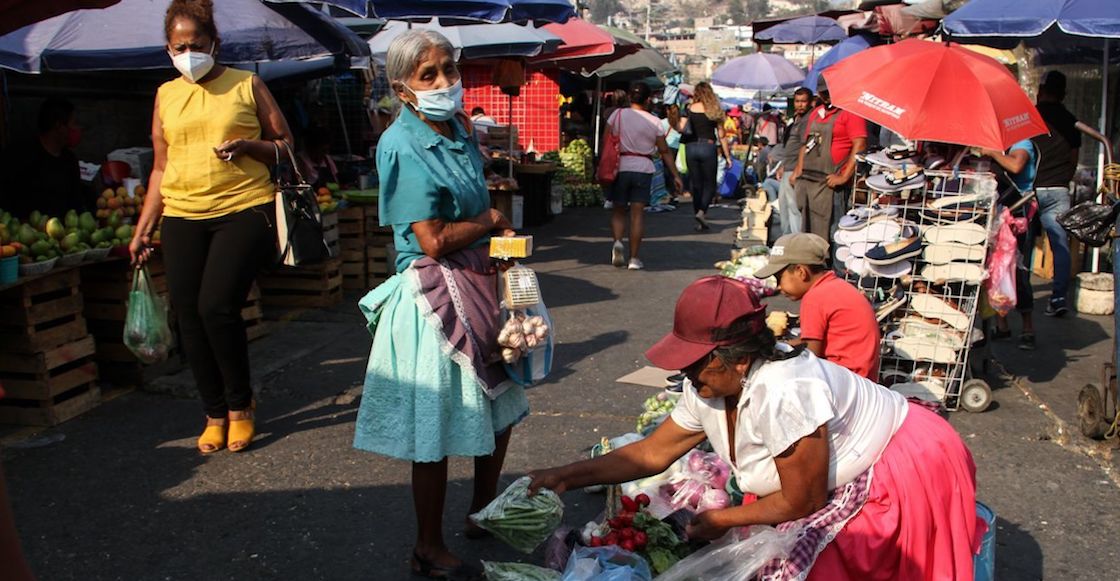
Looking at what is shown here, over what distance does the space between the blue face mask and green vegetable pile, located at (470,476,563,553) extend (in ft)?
4.15

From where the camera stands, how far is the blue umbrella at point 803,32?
16.3 m

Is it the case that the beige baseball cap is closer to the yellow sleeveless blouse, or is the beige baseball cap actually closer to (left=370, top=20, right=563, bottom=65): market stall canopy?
the yellow sleeveless blouse

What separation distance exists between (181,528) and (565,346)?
3473mm

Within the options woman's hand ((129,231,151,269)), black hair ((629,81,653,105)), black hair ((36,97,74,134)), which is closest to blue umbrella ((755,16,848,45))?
black hair ((629,81,653,105))

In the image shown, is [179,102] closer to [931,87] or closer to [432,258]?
[432,258]

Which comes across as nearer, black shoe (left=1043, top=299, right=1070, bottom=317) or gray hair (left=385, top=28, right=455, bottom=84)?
gray hair (left=385, top=28, right=455, bottom=84)

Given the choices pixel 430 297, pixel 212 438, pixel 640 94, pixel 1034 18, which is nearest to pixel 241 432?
pixel 212 438

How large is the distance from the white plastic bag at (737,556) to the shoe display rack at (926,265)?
2.91m

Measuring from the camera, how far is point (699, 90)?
14297mm

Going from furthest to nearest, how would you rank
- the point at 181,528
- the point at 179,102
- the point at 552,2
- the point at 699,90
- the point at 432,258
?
1. the point at 699,90
2. the point at 552,2
3. the point at 179,102
4. the point at 181,528
5. the point at 432,258

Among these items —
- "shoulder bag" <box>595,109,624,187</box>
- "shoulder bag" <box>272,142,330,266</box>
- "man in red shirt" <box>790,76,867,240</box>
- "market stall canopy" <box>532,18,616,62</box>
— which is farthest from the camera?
"market stall canopy" <box>532,18,616,62</box>

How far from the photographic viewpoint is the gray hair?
3262 mm

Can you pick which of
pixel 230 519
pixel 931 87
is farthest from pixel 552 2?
pixel 230 519

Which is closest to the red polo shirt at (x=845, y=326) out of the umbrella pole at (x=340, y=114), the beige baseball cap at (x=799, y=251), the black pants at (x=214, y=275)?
the beige baseball cap at (x=799, y=251)
